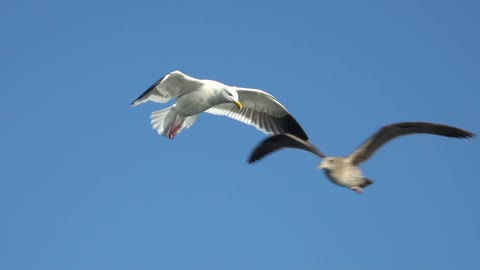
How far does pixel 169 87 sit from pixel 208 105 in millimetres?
698

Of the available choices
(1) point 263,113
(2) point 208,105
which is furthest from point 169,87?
(1) point 263,113

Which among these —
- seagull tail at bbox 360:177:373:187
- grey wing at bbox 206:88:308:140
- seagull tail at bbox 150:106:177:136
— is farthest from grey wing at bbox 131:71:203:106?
seagull tail at bbox 360:177:373:187

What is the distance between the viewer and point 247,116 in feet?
46.9

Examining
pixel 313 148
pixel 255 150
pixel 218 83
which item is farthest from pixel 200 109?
pixel 313 148

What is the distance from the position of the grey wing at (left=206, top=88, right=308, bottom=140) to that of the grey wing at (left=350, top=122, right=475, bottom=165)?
18.7 feet

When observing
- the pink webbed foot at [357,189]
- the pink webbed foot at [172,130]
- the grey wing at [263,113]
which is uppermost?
the grey wing at [263,113]

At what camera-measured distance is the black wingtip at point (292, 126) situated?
44.8 feet

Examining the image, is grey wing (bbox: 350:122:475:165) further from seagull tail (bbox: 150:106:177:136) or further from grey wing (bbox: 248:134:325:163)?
seagull tail (bbox: 150:106:177:136)

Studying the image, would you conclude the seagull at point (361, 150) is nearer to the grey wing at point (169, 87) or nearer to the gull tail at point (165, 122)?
the grey wing at point (169, 87)

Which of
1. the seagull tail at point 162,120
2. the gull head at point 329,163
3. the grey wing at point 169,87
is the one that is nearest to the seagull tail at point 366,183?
the gull head at point 329,163

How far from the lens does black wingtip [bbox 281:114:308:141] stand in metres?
13.6

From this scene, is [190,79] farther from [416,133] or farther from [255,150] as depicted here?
[416,133]

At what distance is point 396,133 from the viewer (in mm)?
7859

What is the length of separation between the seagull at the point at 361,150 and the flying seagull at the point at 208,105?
173 inches
